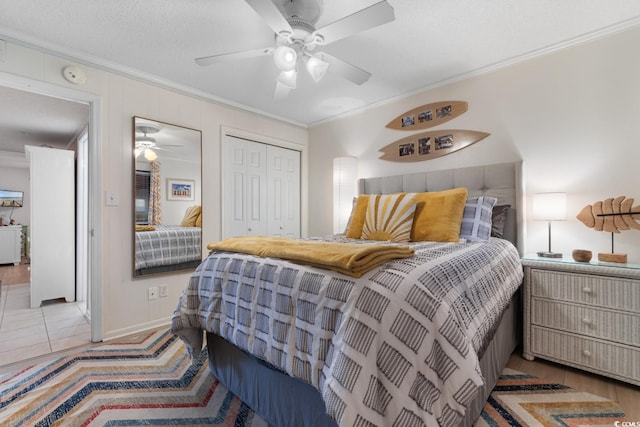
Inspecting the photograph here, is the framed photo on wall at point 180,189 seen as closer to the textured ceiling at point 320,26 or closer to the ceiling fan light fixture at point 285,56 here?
the textured ceiling at point 320,26

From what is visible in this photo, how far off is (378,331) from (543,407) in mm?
1310

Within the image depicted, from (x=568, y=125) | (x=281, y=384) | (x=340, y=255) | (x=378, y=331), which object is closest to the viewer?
(x=378, y=331)

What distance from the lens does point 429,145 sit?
289cm

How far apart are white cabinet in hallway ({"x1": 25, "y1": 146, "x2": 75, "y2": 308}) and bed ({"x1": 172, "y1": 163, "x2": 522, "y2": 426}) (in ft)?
9.44

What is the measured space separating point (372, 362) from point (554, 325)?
1.71 meters

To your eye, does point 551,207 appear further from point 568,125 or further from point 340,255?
point 340,255

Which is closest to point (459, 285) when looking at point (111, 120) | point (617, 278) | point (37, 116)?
point (617, 278)

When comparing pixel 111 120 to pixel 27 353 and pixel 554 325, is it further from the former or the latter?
pixel 554 325

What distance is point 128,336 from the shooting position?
2434mm

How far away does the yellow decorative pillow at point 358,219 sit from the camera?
248 cm

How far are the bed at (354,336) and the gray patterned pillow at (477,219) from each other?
13.5 inches

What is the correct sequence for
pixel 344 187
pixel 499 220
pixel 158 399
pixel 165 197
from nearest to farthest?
pixel 158 399 < pixel 499 220 < pixel 165 197 < pixel 344 187

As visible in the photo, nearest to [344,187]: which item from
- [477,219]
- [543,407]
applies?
[477,219]

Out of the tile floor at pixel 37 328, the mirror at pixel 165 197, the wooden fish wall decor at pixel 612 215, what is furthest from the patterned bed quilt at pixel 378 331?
the tile floor at pixel 37 328
